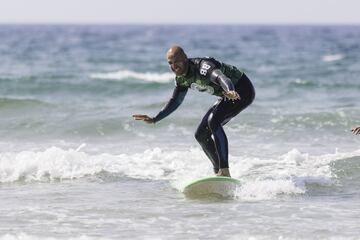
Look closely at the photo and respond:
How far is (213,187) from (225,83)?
4.83 ft

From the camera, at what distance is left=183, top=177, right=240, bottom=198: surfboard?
31.8 feet

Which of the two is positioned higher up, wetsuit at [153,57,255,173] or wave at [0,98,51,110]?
wave at [0,98,51,110]

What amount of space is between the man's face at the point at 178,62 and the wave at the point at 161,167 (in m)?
1.57

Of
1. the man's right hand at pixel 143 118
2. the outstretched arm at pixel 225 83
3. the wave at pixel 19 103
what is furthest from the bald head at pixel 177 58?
the wave at pixel 19 103

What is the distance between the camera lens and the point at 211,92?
9.51 metres

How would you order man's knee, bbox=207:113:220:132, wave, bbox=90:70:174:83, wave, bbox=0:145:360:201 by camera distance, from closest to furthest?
man's knee, bbox=207:113:220:132, wave, bbox=0:145:360:201, wave, bbox=90:70:174:83

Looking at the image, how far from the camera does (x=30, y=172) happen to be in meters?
11.4

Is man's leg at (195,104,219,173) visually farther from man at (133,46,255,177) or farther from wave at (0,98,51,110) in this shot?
wave at (0,98,51,110)

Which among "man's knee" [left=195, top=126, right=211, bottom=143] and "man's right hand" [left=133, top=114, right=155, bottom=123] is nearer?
"man's right hand" [left=133, top=114, right=155, bottom=123]

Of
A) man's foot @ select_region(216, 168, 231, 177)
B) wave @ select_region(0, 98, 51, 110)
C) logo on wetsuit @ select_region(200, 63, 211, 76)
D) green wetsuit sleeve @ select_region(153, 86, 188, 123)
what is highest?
wave @ select_region(0, 98, 51, 110)

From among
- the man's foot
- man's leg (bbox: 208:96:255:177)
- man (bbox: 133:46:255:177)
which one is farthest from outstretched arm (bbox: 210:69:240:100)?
the man's foot

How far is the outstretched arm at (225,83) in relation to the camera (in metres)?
8.66

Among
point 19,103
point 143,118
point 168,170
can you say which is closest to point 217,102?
point 143,118

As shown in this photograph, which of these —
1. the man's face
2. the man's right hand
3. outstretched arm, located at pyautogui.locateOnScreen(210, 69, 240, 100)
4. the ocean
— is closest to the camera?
the ocean
